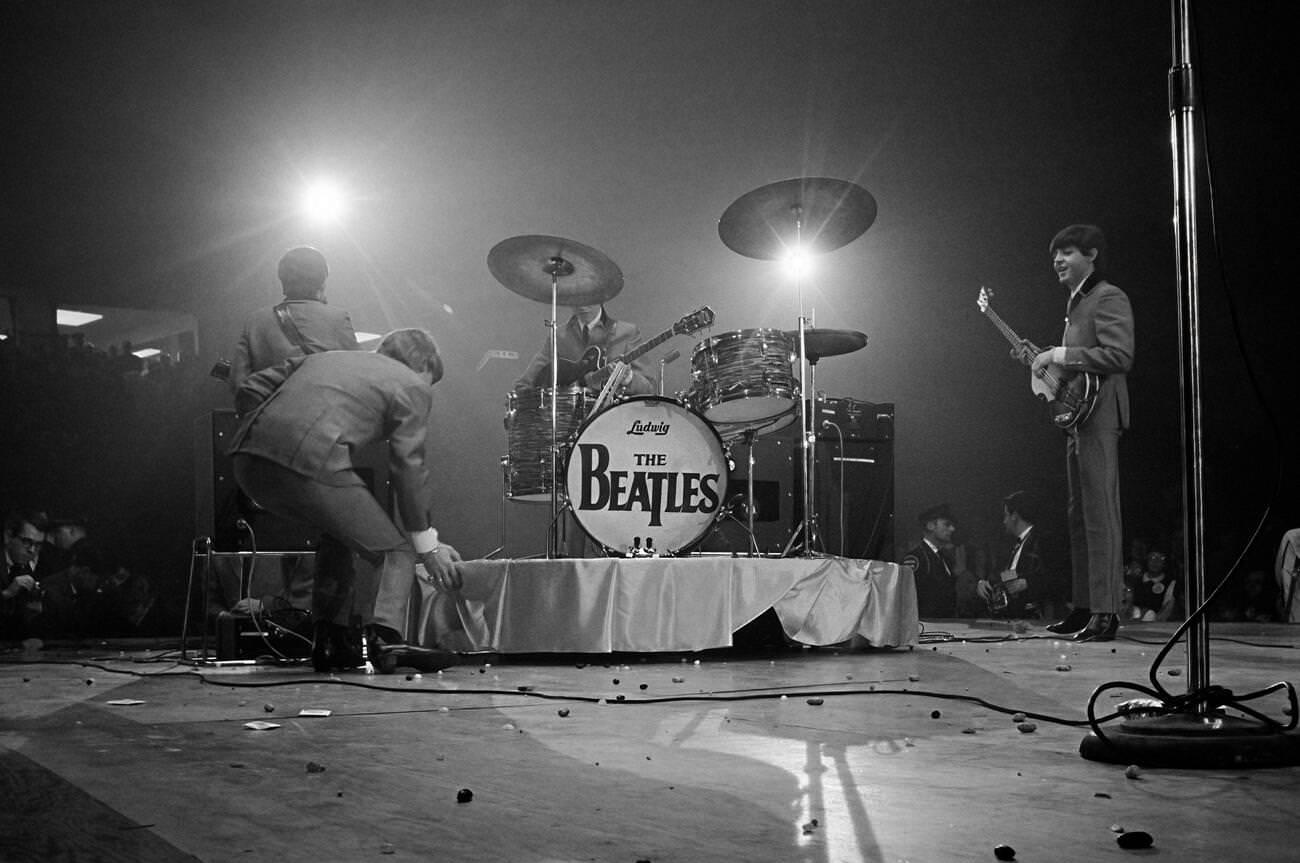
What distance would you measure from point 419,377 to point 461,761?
261cm

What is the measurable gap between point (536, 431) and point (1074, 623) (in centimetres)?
307

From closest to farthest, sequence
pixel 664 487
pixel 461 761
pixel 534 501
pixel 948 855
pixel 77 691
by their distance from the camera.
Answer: pixel 948 855
pixel 461 761
pixel 77 691
pixel 664 487
pixel 534 501

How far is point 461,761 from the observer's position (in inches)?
87.4

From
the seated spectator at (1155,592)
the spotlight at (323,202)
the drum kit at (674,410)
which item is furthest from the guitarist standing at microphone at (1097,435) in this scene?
the spotlight at (323,202)

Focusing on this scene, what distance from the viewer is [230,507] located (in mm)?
5645

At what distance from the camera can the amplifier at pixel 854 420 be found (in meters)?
8.16

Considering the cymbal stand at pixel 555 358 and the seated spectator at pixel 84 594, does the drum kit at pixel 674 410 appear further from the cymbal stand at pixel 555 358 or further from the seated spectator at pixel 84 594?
the seated spectator at pixel 84 594

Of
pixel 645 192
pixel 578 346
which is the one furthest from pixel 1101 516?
pixel 645 192

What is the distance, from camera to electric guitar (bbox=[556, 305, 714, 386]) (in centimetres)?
598

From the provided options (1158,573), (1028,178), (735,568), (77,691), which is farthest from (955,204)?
(77,691)

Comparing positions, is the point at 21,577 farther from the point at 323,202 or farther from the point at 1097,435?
the point at 1097,435

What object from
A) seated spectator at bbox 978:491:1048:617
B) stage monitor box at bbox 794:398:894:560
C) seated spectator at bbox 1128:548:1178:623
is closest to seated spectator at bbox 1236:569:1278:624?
seated spectator at bbox 1128:548:1178:623

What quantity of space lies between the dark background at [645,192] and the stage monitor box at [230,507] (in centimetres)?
225

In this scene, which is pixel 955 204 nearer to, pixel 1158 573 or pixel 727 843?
pixel 1158 573
